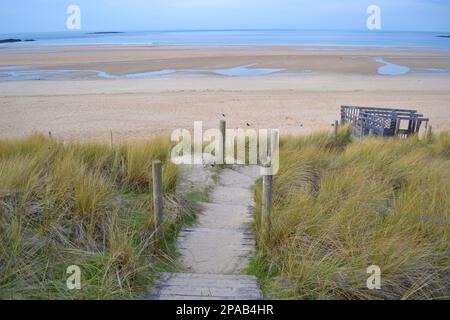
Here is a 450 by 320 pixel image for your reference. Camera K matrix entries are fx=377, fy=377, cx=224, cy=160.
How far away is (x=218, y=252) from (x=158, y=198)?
3.10 feet

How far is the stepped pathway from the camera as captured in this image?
3.48 meters

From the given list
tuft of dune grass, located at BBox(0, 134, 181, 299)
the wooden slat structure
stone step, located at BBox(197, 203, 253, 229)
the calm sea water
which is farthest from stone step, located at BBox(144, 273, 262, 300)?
the calm sea water

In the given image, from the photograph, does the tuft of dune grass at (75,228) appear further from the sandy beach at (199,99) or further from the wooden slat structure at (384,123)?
the wooden slat structure at (384,123)

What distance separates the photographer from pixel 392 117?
12.0 metres

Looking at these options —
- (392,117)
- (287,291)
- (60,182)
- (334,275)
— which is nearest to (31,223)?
(60,182)

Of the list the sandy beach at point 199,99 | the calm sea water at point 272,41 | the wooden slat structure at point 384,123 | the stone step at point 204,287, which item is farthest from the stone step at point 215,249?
the calm sea water at point 272,41

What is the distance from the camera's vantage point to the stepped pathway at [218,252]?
11.4 ft

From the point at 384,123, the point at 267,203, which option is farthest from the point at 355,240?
the point at 384,123

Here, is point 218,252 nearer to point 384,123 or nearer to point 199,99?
point 384,123

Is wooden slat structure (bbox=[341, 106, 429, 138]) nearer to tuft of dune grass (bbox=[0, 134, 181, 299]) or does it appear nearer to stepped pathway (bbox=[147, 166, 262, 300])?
stepped pathway (bbox=[147, 166, 262, 300])

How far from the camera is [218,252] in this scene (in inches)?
173

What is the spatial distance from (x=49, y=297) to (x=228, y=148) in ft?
18.7

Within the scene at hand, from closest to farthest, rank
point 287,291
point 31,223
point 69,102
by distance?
1. point 287,291
2. point 31,223
3. point 69,102
